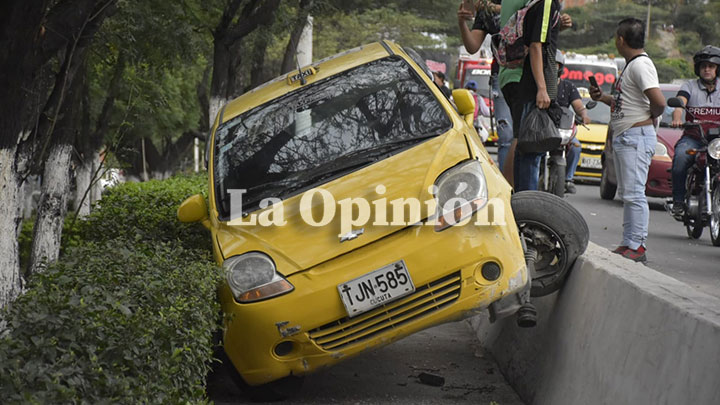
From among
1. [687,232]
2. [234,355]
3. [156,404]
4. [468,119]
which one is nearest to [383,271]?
[234,355]

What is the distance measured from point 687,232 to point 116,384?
1041 cm

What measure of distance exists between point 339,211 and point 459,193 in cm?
66

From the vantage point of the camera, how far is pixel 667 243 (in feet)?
39.8

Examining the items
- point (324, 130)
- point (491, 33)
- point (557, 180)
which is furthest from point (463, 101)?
point (557, 180)

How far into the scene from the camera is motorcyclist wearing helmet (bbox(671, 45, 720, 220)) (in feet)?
39.7

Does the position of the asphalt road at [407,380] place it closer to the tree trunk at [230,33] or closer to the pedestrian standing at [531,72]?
the pedestrian standing at [531,72]

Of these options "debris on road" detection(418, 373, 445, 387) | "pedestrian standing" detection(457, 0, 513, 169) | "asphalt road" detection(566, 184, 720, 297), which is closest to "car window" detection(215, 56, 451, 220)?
"debris on road" detection(418, 373, 445, 387)

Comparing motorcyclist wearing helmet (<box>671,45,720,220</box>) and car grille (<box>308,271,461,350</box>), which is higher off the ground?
motorcyclist wearing helmet (<box>671,45,720,220</box>)

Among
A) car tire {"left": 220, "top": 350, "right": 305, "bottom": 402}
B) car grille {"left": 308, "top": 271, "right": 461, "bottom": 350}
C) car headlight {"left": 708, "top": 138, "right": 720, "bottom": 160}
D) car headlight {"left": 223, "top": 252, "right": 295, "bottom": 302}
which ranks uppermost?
car headlight {"left": 708, "top": 138, "right": 720, "bottom": 160}

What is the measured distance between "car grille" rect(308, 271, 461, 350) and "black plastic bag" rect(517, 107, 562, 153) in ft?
8.25

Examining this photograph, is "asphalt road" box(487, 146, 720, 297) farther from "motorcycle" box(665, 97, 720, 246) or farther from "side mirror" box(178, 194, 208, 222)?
"side mirror" box(178, 194, 208, 222)

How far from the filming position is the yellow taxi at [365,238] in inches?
222

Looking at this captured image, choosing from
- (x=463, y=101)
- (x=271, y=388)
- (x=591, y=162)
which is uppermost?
(x=463, y=101)

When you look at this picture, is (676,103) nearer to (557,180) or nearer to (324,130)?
(557,180)
